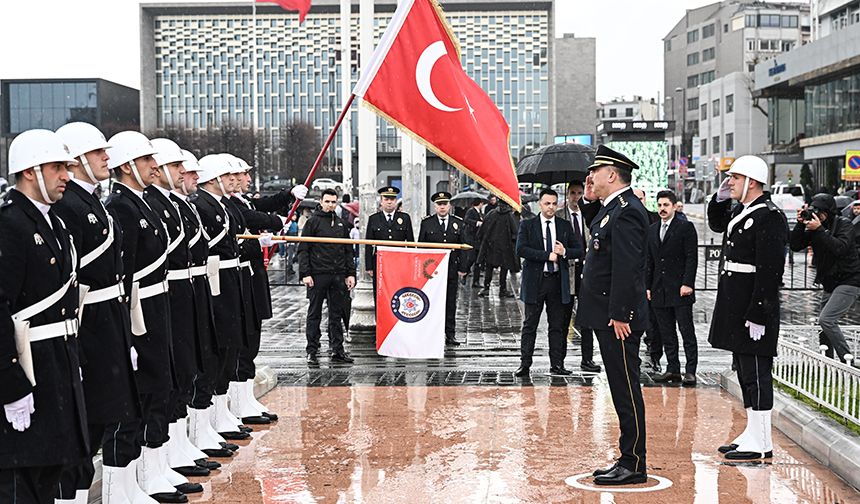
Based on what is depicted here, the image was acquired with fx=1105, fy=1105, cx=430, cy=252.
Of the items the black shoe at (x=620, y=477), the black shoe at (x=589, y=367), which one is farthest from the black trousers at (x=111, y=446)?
the black shoe at (x=589, y=367)

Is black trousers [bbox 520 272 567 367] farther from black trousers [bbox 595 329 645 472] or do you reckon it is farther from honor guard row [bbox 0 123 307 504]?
black trousers [bbox 595 329 645 472]

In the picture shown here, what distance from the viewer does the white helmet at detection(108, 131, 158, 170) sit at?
712 centimetres

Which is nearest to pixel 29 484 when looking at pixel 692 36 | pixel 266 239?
pixel 266 239

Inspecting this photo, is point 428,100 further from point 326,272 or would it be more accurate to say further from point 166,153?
point 326,272

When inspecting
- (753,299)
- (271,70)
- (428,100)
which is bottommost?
(753,299)

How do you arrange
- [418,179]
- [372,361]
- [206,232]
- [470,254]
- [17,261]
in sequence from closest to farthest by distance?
→ [17,261], [206,232], [372,361], [418,179], [470,254]

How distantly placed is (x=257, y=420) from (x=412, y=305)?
9.98ft

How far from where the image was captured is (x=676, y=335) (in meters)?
11.7

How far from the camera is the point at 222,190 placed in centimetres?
920

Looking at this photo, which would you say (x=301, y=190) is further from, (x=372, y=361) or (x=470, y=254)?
(x=470, y=254)

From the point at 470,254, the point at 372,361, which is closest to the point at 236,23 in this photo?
the point at 470,254

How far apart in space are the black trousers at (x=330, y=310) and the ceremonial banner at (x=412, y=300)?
138cm

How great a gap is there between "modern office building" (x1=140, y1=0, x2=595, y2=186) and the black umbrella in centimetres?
9945

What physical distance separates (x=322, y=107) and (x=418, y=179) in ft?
378
